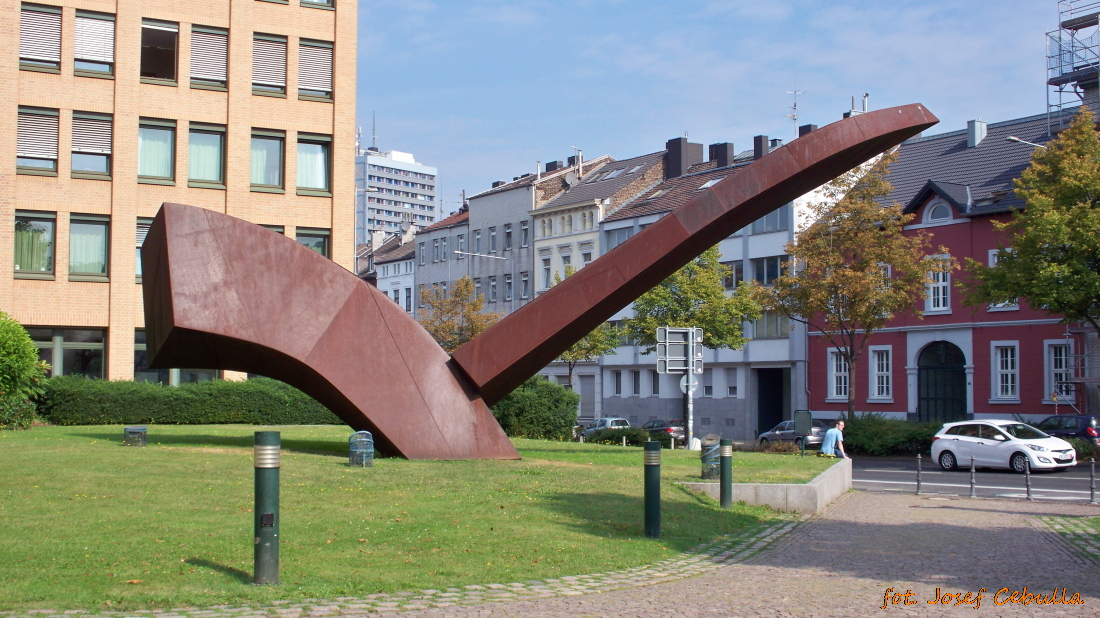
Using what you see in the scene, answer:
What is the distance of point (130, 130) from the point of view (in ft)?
117

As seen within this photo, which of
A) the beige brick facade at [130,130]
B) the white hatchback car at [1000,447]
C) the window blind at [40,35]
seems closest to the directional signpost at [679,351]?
the white hatchback car at [1000,447]

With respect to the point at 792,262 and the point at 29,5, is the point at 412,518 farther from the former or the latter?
the point at 792,262

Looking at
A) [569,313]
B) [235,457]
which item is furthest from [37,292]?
[569,313]

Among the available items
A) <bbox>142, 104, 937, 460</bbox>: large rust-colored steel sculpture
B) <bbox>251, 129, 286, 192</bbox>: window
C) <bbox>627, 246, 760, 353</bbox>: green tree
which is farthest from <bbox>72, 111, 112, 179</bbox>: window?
<bbox>627, 246, 760, 353</bbox>: green tree

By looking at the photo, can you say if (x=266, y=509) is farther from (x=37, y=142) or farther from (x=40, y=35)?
(x=40, y=35)

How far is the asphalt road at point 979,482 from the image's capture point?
74.2ft

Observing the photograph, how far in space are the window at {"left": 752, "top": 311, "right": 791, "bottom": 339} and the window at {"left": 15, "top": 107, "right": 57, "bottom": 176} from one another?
1348 inches

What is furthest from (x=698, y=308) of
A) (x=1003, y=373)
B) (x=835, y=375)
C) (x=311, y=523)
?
(x=311, y=523)

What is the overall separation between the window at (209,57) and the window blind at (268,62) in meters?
0.96

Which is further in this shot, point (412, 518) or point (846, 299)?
point (846, 299)

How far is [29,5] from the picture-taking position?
3459 centimetres

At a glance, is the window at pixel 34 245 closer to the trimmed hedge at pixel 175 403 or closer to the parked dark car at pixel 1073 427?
the trimmed hedge at pixel 175 403

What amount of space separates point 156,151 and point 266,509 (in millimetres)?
30911

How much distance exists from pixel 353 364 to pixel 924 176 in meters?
40.6
